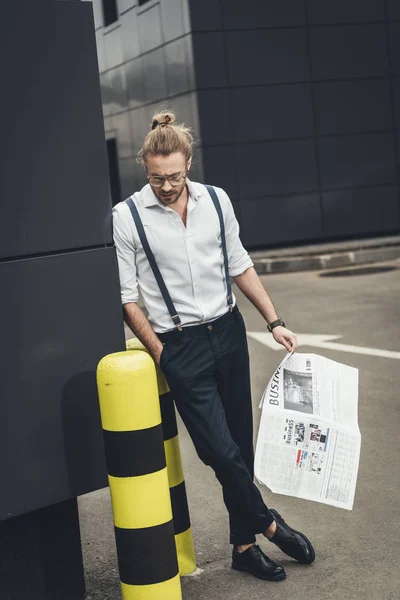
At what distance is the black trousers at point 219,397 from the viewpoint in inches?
157

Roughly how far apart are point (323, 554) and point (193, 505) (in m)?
1.04

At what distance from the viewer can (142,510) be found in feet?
11.6

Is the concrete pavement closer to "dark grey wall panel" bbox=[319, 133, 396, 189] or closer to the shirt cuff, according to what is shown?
"dark grey wall panel" bbox=[319, 133, 396, 189]

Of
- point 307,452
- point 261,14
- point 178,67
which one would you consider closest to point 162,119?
point 307,452

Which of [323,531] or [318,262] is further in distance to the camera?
[318,262]

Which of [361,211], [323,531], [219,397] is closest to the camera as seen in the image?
[219,397]

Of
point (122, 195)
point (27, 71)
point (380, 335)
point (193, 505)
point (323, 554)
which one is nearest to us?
point (27, 71)

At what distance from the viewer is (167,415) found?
418cm

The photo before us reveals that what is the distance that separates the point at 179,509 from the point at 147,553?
67cm

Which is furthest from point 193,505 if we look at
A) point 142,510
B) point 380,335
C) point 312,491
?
point 380,335

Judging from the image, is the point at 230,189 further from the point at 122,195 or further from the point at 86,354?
the point at 86,354

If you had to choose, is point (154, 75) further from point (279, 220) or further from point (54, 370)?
point (54, 370)

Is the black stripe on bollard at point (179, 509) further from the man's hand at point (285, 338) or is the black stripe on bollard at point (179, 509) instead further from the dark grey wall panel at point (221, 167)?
the dark grey wall panel at point (221, 167)

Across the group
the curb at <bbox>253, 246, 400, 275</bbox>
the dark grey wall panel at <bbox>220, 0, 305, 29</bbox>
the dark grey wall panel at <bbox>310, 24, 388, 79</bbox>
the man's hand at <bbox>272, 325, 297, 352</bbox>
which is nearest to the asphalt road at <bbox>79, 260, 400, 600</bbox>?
the man's hand at <bbox>272, 325, 297, 352</bbox>
